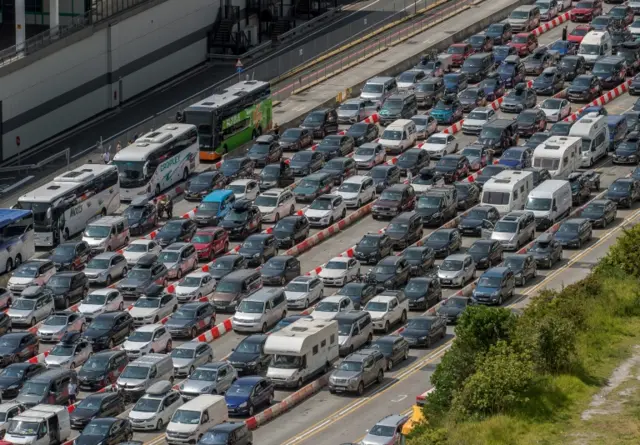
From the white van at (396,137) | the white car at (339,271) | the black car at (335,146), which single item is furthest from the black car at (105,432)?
the white van at (396,137)

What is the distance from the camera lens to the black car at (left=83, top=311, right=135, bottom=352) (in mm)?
83062

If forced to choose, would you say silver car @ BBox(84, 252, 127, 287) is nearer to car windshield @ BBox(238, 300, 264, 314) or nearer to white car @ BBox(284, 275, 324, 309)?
car windshield @ BBox(238, 300, 264, 314)

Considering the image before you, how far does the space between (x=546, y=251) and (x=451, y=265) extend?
17.1 feet

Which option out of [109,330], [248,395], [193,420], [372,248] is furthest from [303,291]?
[193,420]

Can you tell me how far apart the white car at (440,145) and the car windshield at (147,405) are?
37688mm

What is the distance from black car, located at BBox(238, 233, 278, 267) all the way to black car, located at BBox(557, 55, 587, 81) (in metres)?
36.8

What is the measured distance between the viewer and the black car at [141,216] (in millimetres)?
99125

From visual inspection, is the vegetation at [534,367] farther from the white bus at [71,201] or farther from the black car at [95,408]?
the white bus at [71,201]

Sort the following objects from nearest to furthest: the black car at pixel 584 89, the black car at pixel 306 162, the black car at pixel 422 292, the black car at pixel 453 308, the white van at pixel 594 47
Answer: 1. the black car at pixel 453 308
2. the black car at pixel 422 292
3. the black car at pixel 306 162
4. the black car at pixel 584 89
5. the white van at pixel 594 47

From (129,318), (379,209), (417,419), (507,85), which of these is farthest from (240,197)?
(417,419)

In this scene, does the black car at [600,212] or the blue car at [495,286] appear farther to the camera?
the black car at [600,212]

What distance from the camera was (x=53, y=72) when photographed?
383ft

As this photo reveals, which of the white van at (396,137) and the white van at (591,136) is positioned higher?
the white van at (591,136)

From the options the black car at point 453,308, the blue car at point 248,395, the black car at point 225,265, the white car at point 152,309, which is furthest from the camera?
the black car at point 225,265
